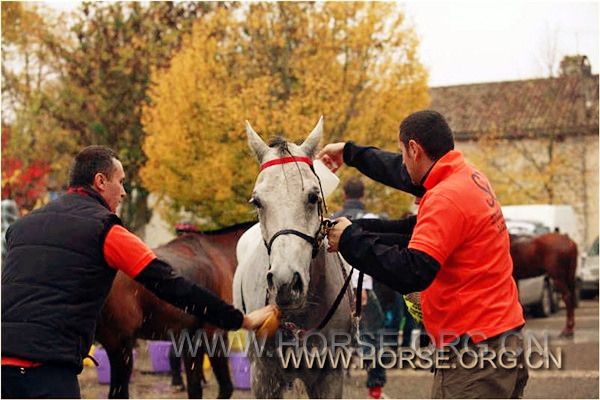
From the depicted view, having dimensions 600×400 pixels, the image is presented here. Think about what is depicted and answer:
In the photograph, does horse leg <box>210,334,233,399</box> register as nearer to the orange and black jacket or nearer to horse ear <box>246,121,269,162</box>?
horse ear <box>246,121,269,162</box>

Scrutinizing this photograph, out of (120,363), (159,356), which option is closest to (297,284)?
(120,363)

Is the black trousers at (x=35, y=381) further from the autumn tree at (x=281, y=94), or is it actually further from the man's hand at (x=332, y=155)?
the autumn tree at (x=281, y=94)

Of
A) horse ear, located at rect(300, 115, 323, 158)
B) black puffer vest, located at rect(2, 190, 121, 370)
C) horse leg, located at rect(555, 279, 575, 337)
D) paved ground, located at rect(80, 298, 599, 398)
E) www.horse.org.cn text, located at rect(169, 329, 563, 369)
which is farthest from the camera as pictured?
horse leg, located at rect(555, 279, 575, 337)

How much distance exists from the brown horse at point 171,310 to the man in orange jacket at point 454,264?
4567 millimetres

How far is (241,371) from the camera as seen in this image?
1114 centimetres

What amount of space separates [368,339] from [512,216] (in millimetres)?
15212

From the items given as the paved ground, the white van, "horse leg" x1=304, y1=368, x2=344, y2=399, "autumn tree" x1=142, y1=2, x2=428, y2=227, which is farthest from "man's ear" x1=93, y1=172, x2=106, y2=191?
the white van

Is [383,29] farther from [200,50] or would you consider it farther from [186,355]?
[186,355]

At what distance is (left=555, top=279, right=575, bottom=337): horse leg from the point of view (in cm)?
1692

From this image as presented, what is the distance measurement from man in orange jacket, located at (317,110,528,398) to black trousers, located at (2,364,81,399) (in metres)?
1.45

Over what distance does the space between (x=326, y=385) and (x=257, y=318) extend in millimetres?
1273

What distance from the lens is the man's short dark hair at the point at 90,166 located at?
15.3 feet

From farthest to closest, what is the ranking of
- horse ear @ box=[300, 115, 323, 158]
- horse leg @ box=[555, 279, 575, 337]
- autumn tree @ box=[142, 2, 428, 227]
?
autumn tree @ box=[142, 2, 428, 227]
horse leg @ box=[555, 279, 575, 337]
horse ear @ box=[300, 115, 323, 158]

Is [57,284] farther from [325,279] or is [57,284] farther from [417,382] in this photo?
[417,382]
